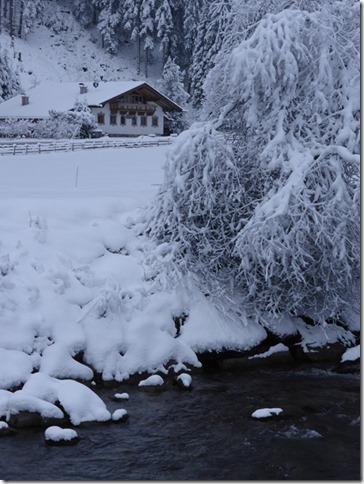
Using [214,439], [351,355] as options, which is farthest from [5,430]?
[351,355]

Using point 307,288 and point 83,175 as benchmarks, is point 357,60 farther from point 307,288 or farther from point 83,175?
point 83,175

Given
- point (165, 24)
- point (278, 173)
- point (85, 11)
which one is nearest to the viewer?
point (278, 173)

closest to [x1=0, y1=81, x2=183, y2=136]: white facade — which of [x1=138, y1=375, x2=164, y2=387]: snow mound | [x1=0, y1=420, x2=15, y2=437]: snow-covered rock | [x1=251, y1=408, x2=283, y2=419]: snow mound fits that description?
[x1=138, y1=375, x2=164, y2=387]: snow mound

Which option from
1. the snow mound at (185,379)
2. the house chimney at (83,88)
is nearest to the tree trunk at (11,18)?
the house chimney at (83,88)

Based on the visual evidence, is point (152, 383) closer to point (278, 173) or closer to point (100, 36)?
point (278, 173)

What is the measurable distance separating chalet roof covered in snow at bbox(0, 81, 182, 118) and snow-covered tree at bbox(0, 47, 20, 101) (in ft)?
3.48

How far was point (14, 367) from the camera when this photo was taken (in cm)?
1327

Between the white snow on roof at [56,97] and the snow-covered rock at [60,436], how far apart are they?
144ft

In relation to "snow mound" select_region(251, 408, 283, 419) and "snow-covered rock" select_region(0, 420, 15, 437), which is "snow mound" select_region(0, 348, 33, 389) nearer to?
"snow-covered rock" select_region(0, 420, 15, 437)

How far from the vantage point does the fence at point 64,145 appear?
115ft

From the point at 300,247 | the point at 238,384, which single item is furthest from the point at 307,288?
the point at 238,384

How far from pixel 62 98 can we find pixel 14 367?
44904 mm

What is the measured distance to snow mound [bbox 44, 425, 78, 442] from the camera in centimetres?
1093

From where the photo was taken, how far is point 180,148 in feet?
54.9
